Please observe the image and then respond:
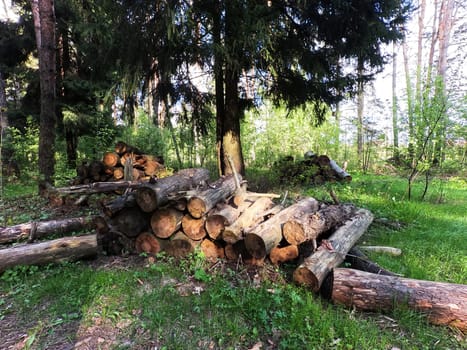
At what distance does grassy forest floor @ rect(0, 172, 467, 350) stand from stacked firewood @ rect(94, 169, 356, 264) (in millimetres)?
182

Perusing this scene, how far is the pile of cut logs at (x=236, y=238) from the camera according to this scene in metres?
2.29

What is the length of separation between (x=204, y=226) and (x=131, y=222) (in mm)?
961

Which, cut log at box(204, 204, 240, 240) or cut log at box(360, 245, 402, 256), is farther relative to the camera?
cut log at box(360, 245, 402, 256)

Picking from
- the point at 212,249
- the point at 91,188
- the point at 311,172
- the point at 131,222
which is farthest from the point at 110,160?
the point at 311,172

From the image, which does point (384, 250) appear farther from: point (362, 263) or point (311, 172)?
point (311, 172)

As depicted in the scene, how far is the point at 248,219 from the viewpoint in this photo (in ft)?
10.3

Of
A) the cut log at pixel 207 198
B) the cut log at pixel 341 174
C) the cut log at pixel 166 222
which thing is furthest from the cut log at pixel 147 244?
the cut log at pixel 341 174

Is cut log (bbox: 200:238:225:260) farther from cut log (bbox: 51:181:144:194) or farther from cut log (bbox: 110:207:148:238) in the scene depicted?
cut log (bbox: 51:181:144:194)

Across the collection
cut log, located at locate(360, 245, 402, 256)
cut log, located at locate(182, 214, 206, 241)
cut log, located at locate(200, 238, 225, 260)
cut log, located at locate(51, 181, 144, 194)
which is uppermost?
cut log, located at locate(51, 181, 144, 194)

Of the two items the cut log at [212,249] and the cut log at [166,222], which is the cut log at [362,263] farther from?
the cut log at [166,222]

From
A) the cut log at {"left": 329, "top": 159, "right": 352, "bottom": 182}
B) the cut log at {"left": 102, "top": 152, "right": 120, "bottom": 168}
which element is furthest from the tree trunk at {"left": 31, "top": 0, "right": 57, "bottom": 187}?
the cut log at {"left": 329, "top": 159, "right": 352, "bottom": 182}

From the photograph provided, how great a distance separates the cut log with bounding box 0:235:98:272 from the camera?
9.23 feet

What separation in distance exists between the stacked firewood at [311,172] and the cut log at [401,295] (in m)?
5.12

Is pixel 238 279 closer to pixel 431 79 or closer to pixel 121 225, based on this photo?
pixel 121 225
